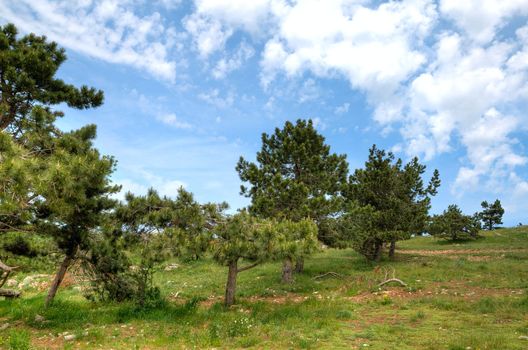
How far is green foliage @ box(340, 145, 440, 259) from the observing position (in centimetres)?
2716

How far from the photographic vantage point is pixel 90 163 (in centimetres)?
1154

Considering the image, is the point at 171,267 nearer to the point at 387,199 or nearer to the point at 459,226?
the point at 387,199

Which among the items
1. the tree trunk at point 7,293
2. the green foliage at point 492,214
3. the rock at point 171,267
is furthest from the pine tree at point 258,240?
the green foliage at point 492,214

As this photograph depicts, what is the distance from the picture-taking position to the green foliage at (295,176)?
63.4 ft

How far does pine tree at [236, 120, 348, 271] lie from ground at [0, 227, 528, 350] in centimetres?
421

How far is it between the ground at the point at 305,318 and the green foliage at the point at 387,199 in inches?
234

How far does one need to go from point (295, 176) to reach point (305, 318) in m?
11.1

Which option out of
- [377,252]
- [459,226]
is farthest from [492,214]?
[377,252]

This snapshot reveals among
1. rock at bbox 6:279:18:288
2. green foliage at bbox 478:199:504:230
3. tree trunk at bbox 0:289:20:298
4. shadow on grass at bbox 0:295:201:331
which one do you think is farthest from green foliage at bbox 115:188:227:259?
green foliage at bbox 478:199:504:230

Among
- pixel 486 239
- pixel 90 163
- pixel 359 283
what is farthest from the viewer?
pixel 486 239

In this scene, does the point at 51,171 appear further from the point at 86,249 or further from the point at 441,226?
the point at 441,226

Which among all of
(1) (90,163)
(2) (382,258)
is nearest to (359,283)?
(2) (382,258)

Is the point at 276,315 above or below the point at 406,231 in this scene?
below

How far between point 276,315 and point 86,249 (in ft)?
25.4
